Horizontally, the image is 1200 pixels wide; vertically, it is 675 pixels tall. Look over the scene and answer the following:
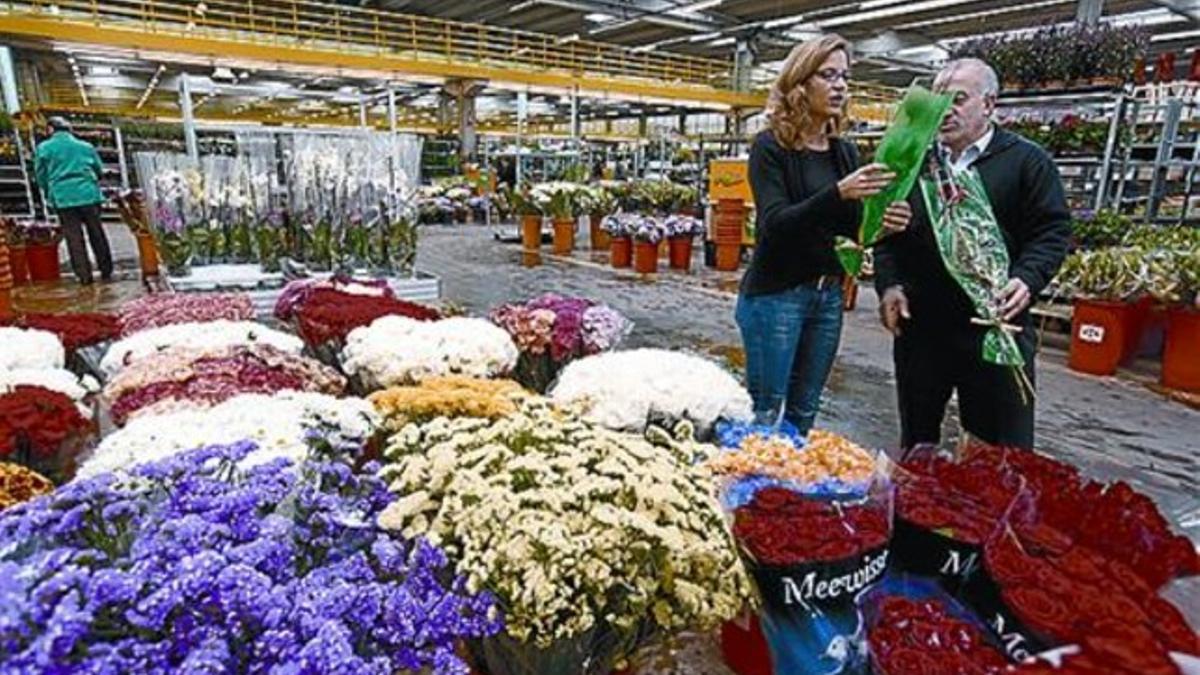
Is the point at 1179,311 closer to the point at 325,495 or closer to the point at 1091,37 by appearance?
the point at 1091,37

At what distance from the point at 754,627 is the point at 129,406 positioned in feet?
4.12

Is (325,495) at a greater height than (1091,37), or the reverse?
(1091,37)

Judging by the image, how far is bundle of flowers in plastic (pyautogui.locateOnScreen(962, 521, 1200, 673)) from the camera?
77 centimetres

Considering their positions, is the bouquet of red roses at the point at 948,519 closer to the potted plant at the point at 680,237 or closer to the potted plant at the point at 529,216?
the potted plant at the point at 680,237

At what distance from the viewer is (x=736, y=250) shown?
8.73 m

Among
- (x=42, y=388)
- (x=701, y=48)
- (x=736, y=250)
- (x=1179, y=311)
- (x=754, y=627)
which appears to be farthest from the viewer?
(x=701, y=48)

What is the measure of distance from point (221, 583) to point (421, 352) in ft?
3.40

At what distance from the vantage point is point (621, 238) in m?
8.82

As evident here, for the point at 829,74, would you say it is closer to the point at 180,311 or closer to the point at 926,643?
the point at 926,643

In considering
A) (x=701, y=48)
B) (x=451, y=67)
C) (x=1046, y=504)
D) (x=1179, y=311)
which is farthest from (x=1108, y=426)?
(x=701, y=48)

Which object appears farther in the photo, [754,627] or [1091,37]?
[1091,37]

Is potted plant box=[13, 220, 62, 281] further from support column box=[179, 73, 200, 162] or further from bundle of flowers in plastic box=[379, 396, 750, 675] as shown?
bundle of flowers in plastic box=[379, 396, 750, 675]

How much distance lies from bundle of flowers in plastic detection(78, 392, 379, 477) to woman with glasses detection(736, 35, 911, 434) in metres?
0.88

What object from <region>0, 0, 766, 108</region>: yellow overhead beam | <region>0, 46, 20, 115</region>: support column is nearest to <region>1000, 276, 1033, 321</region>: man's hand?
<region>0, 0, 766, 108</region>: yellow overhead beam
